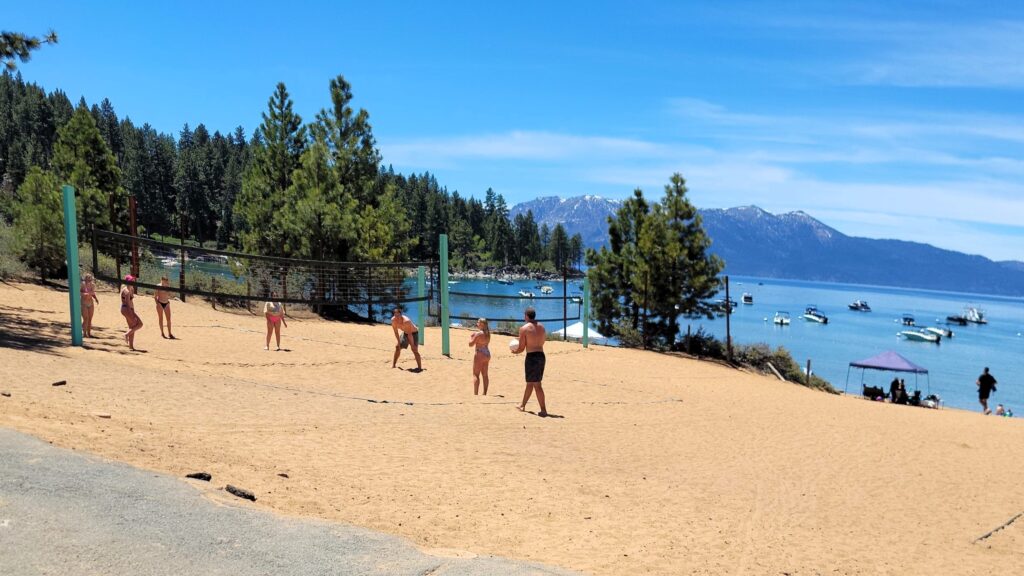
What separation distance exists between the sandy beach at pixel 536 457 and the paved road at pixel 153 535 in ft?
1.85

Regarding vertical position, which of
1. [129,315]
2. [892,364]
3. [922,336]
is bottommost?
[922,336]

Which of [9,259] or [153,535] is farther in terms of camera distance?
[9,259]

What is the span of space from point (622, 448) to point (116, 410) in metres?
6.16

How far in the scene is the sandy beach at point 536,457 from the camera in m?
5.54

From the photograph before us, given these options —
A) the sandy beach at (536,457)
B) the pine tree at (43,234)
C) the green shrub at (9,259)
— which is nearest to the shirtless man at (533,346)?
the sandy beach at (536,457)

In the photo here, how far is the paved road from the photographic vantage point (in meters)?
3.39

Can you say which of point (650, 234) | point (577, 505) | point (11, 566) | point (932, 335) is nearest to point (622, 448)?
point (577, 505)

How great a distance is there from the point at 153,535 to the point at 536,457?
16.0 ft

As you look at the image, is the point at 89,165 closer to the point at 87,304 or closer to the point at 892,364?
the point at 87,304

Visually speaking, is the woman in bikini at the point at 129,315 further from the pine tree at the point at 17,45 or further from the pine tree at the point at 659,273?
the pine tree at the point at 659,273

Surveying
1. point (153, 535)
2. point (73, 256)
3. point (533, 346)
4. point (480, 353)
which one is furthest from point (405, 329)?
point (153, 535)

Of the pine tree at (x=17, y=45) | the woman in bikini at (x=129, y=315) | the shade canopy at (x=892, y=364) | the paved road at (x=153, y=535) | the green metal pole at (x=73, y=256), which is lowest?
the shade canopy at (x=892, y=364)

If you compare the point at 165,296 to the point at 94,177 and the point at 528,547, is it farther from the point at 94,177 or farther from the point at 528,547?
the point at 94,177

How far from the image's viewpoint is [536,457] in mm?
7988
